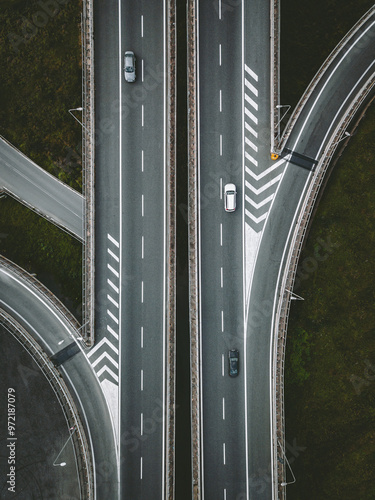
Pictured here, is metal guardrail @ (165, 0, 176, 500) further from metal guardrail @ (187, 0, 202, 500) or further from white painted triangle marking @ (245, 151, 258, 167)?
white painted triangle marking @ (245, 151, 258, 167)

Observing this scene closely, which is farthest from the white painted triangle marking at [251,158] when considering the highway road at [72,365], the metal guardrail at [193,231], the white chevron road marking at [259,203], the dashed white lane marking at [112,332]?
the highway road at [72,365]

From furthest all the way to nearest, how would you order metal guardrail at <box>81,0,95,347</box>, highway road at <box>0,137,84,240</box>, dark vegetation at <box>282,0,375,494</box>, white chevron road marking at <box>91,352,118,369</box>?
highway road at <box>0,137,84,240</box>, dark vegetation at <box>282,0,375,494</box>, white chevron road marking at <box>91,352,118,369</box>, metal guardrail at <box>81,0,95,347</box>

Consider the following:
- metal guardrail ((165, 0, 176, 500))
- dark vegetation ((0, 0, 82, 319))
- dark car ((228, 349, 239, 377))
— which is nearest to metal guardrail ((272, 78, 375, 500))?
dark car ((228, 349, 239, 377))

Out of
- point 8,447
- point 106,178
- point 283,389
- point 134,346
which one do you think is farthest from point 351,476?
point 106,178

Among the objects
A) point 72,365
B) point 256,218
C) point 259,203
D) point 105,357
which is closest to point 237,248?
point 256,218

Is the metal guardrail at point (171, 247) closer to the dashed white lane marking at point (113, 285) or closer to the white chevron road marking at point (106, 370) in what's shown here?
the dashed white lane marking at point (113, 285)

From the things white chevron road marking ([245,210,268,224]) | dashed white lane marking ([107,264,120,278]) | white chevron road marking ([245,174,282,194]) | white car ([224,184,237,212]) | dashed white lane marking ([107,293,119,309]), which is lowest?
dashed white lane marking ([107,293,119,309])

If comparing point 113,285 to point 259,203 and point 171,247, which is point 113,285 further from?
point 259,203
